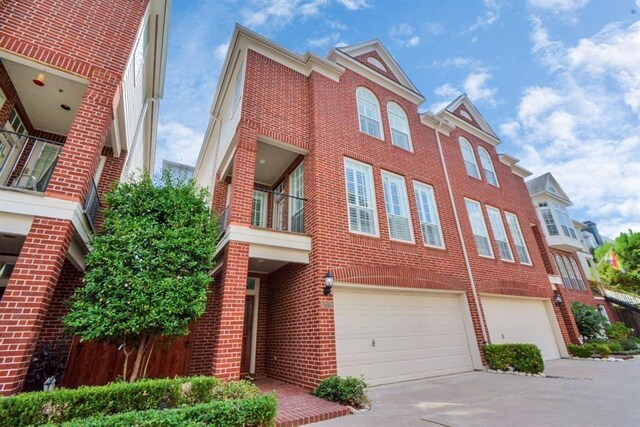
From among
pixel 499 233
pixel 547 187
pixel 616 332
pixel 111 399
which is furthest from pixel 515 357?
pixel 547 187

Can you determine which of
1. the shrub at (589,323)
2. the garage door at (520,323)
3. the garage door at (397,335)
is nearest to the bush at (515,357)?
the garage door at (397,335)

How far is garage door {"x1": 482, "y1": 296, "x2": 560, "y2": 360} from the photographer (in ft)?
31.0

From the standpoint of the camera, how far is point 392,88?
35.6 ft

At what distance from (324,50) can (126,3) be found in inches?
235

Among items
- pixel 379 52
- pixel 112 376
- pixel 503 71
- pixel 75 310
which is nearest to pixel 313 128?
pixel 379 52

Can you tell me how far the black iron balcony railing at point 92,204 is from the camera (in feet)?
17.3

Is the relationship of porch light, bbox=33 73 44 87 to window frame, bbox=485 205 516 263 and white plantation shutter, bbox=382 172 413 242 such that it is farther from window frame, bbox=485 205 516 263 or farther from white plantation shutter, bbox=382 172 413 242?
window frame, bbox=485 205 516 263

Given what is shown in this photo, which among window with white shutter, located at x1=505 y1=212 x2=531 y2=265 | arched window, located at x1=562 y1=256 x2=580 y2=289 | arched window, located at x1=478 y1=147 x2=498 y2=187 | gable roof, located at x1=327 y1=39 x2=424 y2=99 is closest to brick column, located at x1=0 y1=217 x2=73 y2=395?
gable roof, located at x1=327 y1=39 x2=424 y2=99

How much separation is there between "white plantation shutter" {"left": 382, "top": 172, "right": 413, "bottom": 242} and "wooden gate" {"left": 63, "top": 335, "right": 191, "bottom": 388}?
6.52 meters

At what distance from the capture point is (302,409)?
182 inches

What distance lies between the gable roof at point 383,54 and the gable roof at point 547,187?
13.9m

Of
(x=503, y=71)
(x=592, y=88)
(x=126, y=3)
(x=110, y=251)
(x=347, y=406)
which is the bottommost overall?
(x=347, y=406)

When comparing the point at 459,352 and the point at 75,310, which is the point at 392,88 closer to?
the point at 459,352

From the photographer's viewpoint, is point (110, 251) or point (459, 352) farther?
point (459, 352)
